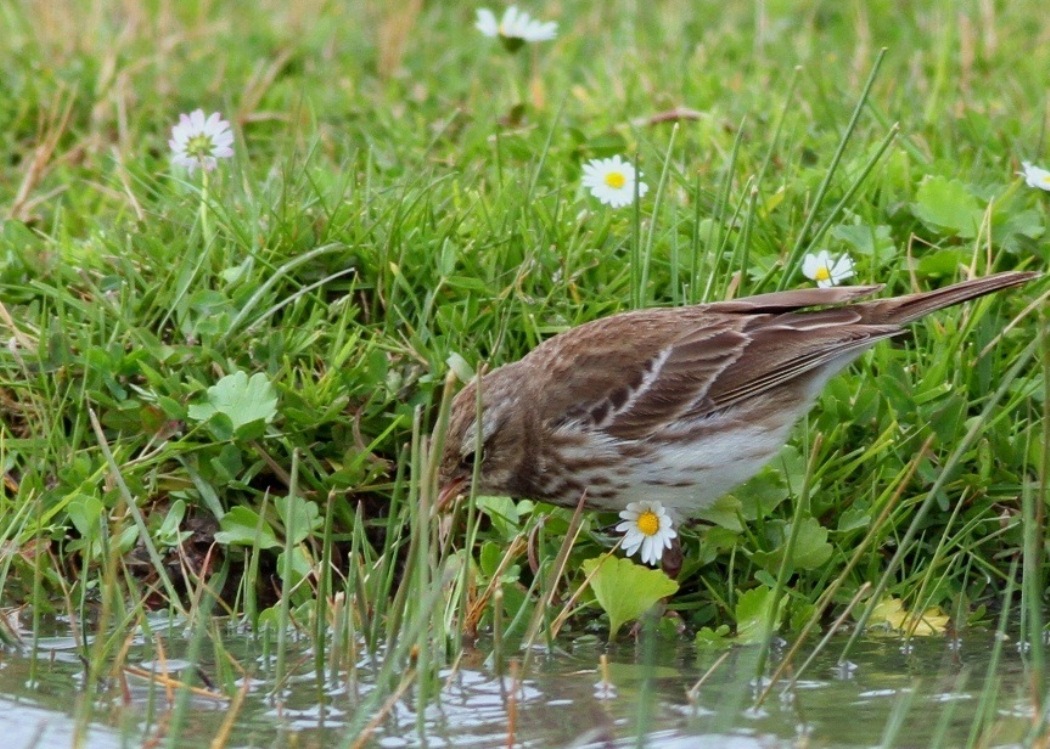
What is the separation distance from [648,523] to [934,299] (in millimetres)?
1029

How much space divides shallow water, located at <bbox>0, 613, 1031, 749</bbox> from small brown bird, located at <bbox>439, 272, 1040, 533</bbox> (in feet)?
1.62

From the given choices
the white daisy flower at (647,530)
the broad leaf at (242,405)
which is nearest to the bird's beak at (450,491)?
the white daisy flower at (647,530)

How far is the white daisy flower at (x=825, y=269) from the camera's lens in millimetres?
5141

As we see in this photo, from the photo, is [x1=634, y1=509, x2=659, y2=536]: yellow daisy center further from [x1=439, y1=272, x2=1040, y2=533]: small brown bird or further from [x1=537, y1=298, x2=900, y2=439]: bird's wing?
[x1=537, y1=298, x2=900, y2=439]: bird's wing

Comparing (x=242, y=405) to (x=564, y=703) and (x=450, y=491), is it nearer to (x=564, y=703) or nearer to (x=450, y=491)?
(x=450, y=491)

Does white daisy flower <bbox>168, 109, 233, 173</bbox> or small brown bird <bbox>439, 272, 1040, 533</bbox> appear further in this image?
white daisy flower <bbox>168, 109, 233, 173</bbox>

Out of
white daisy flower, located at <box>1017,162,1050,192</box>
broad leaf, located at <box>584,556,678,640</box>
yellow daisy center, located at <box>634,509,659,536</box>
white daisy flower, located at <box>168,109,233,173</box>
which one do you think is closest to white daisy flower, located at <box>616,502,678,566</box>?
yellow daisy center, located at <box>634,509,659,536</box>

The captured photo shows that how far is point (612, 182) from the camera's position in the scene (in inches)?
220

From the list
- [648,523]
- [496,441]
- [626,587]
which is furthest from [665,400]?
[626,587]

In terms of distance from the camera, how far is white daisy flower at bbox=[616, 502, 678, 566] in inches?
176

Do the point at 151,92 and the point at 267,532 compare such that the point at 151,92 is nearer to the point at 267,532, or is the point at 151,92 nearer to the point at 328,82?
the point at 328,82

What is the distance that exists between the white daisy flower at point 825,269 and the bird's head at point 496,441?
1.07 meters

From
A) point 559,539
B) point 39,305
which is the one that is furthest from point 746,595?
point 39,305

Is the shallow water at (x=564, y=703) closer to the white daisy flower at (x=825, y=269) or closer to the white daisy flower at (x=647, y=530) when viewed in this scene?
the white daisy flower at (x=647, y=530)
